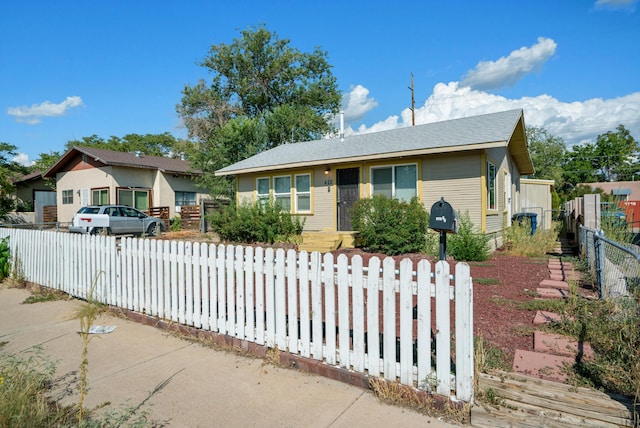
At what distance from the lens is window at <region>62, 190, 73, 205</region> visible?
23.5m

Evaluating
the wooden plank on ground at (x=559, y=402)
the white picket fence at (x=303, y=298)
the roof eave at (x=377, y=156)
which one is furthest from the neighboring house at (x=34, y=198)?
the wooden plank on ground at (x=559, y=402)

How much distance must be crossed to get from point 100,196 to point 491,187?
21.3 m

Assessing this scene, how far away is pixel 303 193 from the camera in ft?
43.3

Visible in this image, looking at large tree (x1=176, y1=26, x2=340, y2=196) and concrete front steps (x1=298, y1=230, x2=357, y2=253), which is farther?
large tree (x1=176, y1=26, x2=340, y2=196)

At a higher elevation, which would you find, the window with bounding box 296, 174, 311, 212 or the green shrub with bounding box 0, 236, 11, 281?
the window with bounding box 296, 174, 311, 212

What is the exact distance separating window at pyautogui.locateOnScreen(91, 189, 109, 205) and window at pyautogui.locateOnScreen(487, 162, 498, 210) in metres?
20.4

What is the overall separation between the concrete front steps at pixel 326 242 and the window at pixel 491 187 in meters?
4.21

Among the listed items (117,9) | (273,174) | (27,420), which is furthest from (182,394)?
(117,9)

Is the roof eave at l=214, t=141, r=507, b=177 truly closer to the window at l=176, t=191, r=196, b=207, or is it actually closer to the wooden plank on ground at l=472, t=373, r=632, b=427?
the wooden plank on ground at l=472, t=373, r=632, b=427

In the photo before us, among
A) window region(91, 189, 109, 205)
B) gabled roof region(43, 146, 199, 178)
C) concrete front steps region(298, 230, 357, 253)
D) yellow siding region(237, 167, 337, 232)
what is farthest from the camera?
window region(91, 189, 109, 205)

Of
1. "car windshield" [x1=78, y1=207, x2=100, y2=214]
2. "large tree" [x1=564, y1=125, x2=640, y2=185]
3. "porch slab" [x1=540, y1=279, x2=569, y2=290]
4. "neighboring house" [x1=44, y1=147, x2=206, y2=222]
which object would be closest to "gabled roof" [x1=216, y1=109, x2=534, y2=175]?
"porch slab" [x1=540, y1=279, x2=569, y2=290]

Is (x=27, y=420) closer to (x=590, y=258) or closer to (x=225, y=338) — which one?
(x=225, y=338)

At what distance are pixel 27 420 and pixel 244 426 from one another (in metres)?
1.34

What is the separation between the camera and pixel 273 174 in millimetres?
13969
